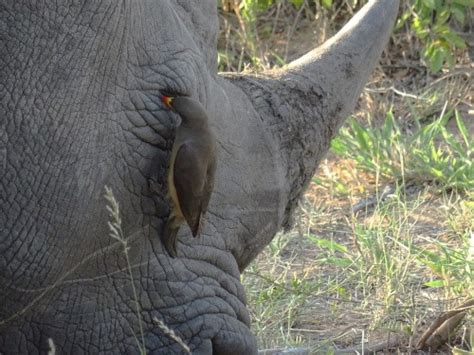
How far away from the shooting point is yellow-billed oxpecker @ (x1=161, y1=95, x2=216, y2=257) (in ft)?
8.54

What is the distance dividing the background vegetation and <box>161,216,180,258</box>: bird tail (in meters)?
0.83

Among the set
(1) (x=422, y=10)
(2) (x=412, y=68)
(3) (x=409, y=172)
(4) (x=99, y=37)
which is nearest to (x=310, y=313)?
(3) (x=409, y=172)

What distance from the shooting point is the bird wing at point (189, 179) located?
8.54 feet

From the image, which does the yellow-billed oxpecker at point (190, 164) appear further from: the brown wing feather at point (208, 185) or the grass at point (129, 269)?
the grass at point (129, 269)

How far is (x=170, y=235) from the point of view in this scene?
106 inches

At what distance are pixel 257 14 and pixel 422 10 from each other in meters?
1.05

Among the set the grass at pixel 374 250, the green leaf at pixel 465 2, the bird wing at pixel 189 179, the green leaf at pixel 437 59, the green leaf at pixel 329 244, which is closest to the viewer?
the bird wing at pixel 189 179

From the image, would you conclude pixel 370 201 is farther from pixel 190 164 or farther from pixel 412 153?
pixel 190 164

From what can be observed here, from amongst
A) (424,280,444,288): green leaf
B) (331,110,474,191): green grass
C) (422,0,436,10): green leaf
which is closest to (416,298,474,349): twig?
(424,280,444,288): green leaf

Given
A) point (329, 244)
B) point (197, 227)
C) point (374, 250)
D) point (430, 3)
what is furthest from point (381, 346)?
point (430, 3)

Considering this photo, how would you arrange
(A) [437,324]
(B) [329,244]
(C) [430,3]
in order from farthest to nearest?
(C) [430,3] → (B) [329,244] → (A) [437,324]

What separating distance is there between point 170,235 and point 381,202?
A: 7.37ft

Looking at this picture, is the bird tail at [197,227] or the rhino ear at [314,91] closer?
the bird tail at [197,227]

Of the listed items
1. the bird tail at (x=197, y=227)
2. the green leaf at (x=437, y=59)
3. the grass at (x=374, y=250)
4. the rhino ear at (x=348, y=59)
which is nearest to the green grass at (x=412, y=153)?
the grass at (x=374, y=250)
